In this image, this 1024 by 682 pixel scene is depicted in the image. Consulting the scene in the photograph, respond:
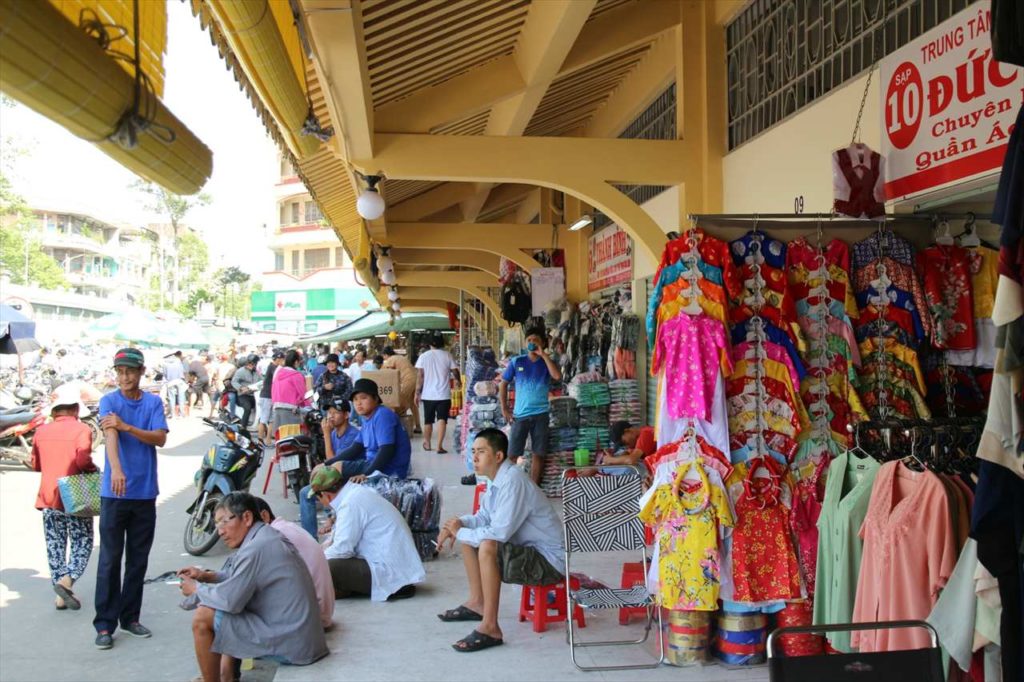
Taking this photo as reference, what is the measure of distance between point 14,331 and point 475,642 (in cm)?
1327

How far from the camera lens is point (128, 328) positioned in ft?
72.4

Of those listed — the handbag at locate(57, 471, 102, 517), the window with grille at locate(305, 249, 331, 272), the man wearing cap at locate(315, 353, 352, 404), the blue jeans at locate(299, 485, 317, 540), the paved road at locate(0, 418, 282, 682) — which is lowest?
the paved road at locate(0, 418, 282, 682)

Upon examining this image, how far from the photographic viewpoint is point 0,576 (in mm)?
7082

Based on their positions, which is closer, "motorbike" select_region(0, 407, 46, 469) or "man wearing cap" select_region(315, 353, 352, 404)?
"motorbike" select_region(0, 407, 46, 469)

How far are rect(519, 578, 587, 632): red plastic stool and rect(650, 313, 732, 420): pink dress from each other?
128cm

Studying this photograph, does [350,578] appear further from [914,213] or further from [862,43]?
[862,43]

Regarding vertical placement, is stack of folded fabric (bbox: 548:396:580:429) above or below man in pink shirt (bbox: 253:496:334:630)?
above

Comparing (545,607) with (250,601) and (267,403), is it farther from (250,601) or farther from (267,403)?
(267,403)

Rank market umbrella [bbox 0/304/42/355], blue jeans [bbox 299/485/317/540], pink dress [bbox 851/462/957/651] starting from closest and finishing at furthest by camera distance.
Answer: pink dress [bbox 851/462/957/651], blue jeans [bbox 299/485/317/540], market umbrella [bbox 0/304/42/355]

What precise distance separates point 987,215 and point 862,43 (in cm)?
133

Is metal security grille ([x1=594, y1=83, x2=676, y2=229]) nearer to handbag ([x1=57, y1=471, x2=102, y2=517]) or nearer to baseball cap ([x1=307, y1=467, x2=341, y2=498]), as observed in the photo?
baseball cap ([x1=307, y1=467, x2=341, y2=498])

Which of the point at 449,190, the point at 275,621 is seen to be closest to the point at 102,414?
the point at 275,621

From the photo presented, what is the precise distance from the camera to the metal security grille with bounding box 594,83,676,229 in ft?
29.7

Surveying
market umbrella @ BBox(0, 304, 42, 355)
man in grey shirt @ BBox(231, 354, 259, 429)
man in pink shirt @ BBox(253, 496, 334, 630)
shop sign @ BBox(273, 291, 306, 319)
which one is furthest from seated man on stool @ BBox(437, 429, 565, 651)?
shop sign @ BBox(273, 291, 306, 319)
